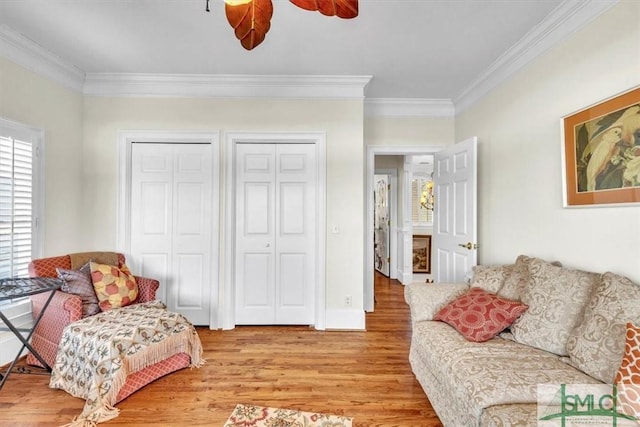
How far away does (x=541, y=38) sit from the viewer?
88.3 inches

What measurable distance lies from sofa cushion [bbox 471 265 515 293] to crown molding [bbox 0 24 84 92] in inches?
160

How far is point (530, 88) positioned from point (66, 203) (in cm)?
433

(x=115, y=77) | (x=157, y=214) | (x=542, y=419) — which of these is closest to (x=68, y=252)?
(x=157, y=214)

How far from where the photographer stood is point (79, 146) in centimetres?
307

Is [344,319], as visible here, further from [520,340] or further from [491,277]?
[520,340]

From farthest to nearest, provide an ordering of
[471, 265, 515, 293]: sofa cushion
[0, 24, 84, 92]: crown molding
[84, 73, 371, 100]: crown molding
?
[84, 73, 371, 100]: crown molding < [0, 24, 84, 92]: crown molding < [471, 265, 515, 293]: sofa cushion

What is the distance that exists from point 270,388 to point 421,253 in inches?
168

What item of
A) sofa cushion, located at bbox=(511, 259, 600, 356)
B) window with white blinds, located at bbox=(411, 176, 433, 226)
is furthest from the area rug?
window with white blinds, located at bbox=(411, 176, 433, 226)

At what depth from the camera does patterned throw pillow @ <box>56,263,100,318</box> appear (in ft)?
7.40

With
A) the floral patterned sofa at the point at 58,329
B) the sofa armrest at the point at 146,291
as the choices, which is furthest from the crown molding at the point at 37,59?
the sofa armrest at the point at 146,291

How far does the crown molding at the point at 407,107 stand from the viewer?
364 centimetres

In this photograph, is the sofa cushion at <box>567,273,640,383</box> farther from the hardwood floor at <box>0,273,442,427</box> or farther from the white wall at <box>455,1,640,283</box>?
the hardwood floor at <box>0,273,442,427</box>

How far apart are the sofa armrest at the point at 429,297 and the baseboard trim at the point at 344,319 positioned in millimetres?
948

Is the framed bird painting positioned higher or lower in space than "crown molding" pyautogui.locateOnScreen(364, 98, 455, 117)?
lower
